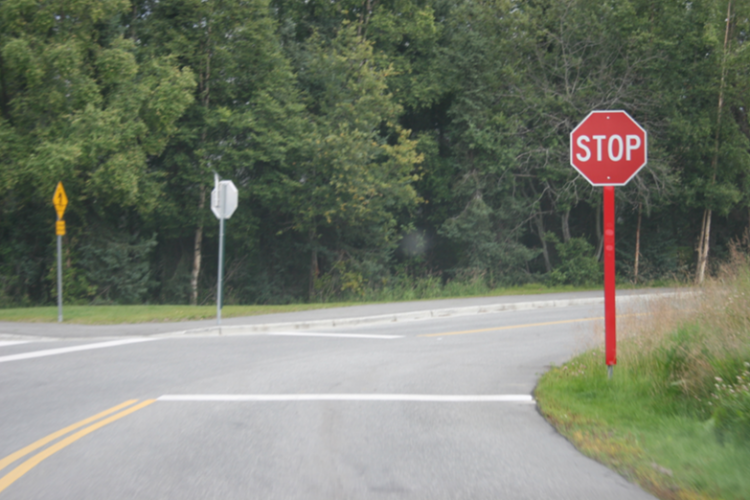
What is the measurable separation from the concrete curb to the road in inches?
82.5

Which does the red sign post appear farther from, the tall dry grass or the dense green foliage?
the dense green foliage

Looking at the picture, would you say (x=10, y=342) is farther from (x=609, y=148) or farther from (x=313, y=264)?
(x=313, y=264)

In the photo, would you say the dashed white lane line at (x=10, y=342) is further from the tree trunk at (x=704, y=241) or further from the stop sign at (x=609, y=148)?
the tree trunk at (x=704, y=241)

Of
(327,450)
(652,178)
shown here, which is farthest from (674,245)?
(327,450)

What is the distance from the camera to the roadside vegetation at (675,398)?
5.05 meters

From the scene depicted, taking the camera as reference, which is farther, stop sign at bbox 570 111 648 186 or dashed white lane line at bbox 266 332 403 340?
dashed white lane line at bbox 266 332 403 340

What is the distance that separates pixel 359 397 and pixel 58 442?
3281 mm

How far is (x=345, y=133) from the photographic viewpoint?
2456 cm

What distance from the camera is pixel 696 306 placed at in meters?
9.05

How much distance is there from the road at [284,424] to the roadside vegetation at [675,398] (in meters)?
0.32

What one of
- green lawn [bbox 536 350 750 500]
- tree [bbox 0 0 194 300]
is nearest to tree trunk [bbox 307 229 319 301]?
tree [bbox 0 0 194 300]

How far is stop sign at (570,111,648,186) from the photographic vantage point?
775 cm

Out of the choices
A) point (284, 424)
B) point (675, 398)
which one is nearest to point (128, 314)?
point (284, 424)

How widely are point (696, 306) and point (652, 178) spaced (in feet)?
62.0
